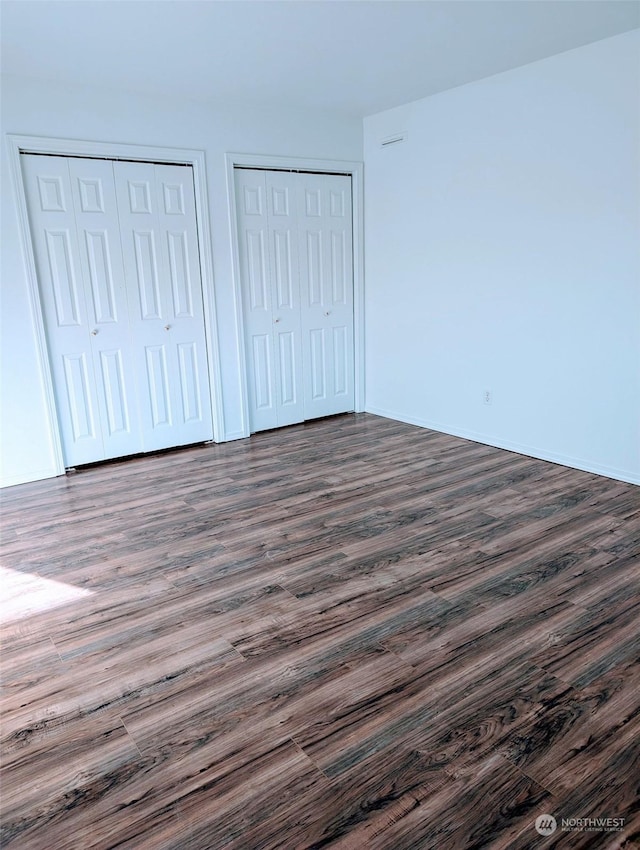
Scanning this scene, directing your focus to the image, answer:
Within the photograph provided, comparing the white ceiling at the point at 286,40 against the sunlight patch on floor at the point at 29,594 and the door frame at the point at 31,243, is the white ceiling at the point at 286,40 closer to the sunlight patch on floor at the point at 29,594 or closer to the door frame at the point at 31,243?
the door frame at the point at 31,243

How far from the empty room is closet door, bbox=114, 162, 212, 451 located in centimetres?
2

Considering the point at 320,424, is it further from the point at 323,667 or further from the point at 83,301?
the point at 323,667

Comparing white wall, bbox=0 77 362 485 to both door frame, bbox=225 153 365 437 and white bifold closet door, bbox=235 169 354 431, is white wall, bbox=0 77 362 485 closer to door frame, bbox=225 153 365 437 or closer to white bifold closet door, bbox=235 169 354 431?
door frame, bbox=225 153 365 437

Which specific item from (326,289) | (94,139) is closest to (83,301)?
(94,139)

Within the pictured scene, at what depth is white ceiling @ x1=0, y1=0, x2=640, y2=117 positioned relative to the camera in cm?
290

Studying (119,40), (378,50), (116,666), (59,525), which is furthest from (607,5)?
(59,525)

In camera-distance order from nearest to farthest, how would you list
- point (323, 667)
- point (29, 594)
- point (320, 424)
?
point (323, 667)
point (29, 594)
point (320, 424)

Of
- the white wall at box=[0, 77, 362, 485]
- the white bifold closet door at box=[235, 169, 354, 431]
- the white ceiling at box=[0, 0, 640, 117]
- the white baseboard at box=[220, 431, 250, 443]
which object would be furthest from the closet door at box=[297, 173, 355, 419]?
the white ceiling at box=[0, 0, 640, 117]

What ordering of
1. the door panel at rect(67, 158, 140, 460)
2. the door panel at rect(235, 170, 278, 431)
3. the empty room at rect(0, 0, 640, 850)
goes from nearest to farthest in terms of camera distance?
the empty room at rect(0, 0, 640, 850) → the door panel at rect(67, 158, 140, 460) → the door panel at rect(235, 170, 278, 431)

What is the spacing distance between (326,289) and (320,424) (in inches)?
49.5

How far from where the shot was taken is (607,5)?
9.76 ft

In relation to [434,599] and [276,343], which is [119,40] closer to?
[276,343]

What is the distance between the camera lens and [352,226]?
545 centimetres

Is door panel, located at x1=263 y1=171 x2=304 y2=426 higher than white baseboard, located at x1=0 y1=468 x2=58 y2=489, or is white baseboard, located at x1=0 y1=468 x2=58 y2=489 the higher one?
door panel, located at x1=263 y1=171 x2=304 y2=426
